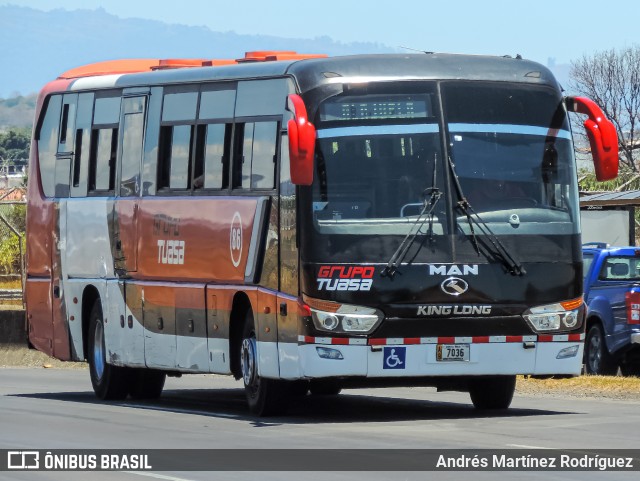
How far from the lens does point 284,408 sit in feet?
59.5

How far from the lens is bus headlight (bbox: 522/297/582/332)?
17.4 metres

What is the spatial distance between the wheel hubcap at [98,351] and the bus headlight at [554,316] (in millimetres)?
6682

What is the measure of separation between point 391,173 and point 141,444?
3696 mm

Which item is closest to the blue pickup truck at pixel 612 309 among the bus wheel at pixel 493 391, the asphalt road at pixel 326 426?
the asphalt road at pixel 326 426

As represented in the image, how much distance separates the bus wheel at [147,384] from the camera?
2234 centimetres

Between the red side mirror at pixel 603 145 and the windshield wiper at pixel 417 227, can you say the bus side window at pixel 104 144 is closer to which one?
the windshield wiper at pixel 417 227

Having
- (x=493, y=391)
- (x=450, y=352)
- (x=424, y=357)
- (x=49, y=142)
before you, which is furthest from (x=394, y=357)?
(x=49, y=142)

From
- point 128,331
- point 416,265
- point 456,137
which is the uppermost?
point 456,137

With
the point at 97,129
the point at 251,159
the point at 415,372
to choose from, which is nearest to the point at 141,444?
the point at 415,372

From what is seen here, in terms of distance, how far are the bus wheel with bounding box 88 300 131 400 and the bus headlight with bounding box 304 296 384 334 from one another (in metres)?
5.74

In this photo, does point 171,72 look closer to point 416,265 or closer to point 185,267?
point 185,267

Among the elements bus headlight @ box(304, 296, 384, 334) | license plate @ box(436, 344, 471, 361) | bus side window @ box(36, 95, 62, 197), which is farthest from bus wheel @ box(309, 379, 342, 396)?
bus side window @ box(36, 95, 62, 197)

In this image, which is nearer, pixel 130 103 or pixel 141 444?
pixel 141 444

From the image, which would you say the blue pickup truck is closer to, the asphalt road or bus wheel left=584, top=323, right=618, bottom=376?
bus wheel left=584, top=323, right=618, bottom=376
